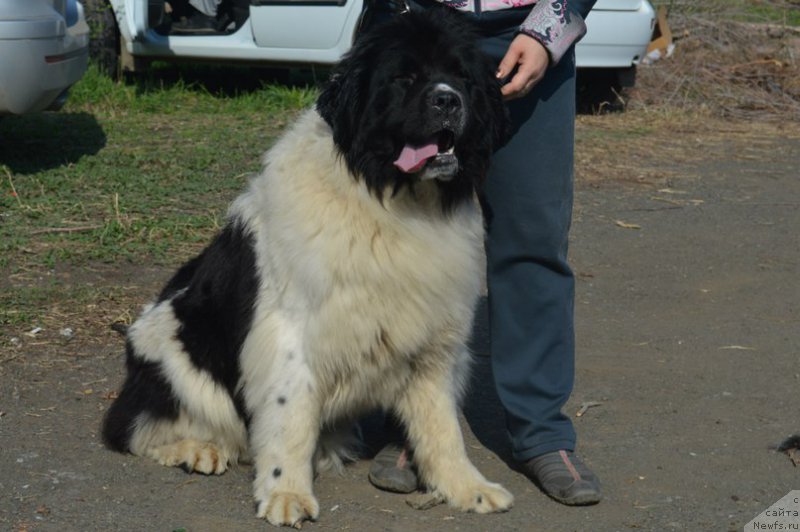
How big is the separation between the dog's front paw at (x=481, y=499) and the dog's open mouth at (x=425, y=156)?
3.49 ft

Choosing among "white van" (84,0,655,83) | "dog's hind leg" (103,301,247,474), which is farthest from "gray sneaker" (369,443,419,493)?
"white van" (84,0,655,83)

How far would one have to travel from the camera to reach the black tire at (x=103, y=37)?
9.88 meters

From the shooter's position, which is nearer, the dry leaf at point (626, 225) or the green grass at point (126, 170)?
the green grass at point (126, 170)

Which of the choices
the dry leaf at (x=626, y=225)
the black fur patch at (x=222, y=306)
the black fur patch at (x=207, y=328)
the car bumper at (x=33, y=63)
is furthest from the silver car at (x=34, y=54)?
the dry leaf at (x=626, y=225)

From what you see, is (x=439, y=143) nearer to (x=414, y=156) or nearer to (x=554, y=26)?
(x=414, y=156)

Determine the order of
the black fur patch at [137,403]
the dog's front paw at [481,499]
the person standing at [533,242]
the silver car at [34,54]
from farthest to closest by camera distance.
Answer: the silver car at [34,54] < the black fur patch at [137,403] < the dog's front paw at [481,499] < the person standing at [533,242]

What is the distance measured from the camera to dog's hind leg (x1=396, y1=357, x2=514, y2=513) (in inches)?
148

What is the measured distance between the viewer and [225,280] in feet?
12.7

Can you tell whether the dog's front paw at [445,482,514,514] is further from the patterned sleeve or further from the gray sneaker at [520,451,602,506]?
the patterned sleeve

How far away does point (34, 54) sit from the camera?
281 inches

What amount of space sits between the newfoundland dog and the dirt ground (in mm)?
200

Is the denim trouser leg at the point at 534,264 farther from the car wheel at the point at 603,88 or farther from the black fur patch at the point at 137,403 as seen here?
the car wheel at the point at 603,88

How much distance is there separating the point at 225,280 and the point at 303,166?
1.67 ft

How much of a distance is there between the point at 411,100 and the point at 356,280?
57cm
